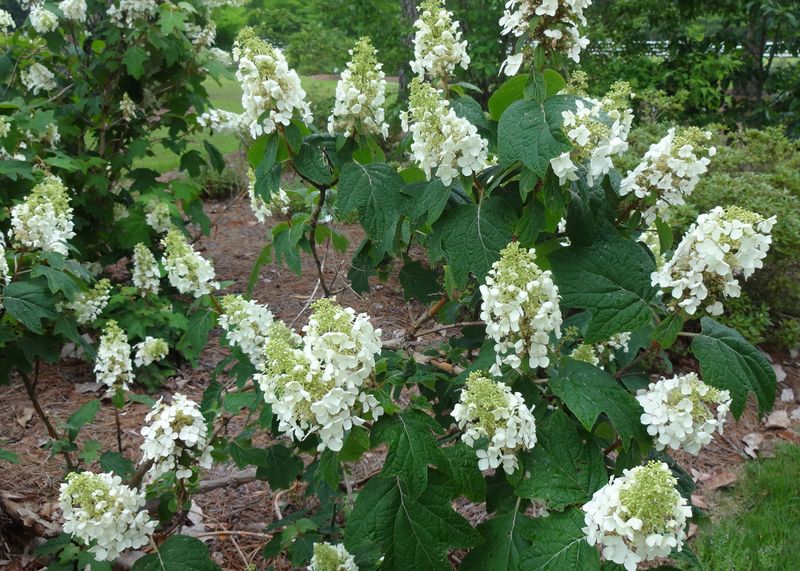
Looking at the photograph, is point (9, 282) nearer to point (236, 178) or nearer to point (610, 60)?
point (236, 178)

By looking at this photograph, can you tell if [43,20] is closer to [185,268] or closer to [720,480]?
[185,268]

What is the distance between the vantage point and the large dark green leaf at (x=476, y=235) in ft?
5.12

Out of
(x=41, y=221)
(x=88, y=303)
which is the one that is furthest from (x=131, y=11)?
(x=41, y=221)

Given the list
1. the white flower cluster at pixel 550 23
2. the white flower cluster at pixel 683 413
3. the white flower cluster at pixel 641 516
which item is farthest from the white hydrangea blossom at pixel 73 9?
the white flower cluster at pixel 641 516

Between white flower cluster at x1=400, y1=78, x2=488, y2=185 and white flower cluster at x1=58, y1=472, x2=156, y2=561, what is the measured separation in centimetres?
113

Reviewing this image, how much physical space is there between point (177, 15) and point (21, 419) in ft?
7.99

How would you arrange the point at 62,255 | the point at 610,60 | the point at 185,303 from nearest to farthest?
the point at 62,255 → the point at 185,303 → the point at 610,60

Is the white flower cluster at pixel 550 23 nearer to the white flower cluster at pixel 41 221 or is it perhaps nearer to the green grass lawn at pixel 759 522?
the white flower cluster at pixel 41 221

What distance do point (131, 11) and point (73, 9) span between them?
0.32 metres

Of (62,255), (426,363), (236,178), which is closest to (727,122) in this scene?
(236,178)

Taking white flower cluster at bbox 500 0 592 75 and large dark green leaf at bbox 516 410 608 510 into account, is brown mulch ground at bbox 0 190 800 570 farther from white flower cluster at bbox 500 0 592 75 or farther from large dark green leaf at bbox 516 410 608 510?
white flower cluster at bbox 500 0 592 75

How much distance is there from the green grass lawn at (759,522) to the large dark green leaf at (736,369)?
1450 mm

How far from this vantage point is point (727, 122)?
781 cm

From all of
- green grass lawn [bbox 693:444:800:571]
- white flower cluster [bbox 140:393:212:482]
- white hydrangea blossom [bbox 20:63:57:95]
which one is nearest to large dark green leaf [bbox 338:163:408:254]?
white flower cluster [bbox 140:393:212:482]
